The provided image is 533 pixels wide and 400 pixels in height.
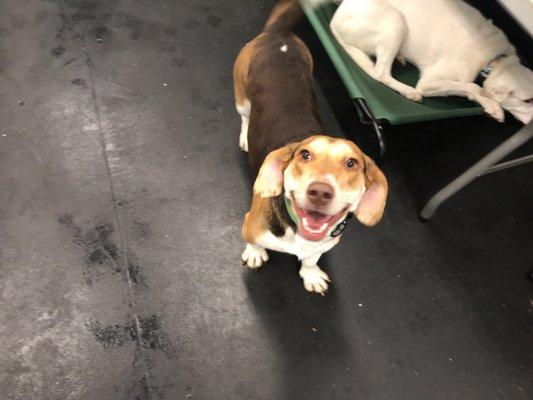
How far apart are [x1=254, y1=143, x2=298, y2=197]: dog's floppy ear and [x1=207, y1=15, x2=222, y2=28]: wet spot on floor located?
1.95 meters

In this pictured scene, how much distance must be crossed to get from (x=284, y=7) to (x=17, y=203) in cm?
163

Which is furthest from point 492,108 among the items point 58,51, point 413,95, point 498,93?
point 58,51

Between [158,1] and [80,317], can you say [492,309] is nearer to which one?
[80,317]

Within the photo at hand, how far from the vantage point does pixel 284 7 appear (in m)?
2.24

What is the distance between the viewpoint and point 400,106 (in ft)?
7.18

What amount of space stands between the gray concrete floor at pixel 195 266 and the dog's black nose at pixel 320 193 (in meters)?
0.88

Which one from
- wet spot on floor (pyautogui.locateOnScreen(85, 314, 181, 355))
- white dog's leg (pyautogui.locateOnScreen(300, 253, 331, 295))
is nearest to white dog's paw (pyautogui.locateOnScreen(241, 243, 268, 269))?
white dog's leg (pyautogui.locateOnScreen(300, 253, 331, 295))

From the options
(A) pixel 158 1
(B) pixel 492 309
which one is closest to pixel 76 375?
(B) pixel 492 309

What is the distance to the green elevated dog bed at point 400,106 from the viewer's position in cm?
208

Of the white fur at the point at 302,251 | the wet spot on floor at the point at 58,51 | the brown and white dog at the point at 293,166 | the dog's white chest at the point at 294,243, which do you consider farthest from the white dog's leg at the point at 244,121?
the wet spot on floor at the point at 58,51

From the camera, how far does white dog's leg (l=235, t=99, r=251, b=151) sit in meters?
2.20

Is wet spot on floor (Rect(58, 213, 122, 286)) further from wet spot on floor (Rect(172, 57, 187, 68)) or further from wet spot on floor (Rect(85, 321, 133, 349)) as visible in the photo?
wet spot on floor (Rect(172, 57, 187, 68))

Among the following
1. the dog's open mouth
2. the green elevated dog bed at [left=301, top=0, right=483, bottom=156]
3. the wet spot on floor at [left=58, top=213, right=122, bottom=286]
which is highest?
the dog's open mouth

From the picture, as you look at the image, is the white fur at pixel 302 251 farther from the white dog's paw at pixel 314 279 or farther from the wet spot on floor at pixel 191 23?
the wet spot on floor at pixel 191 23
